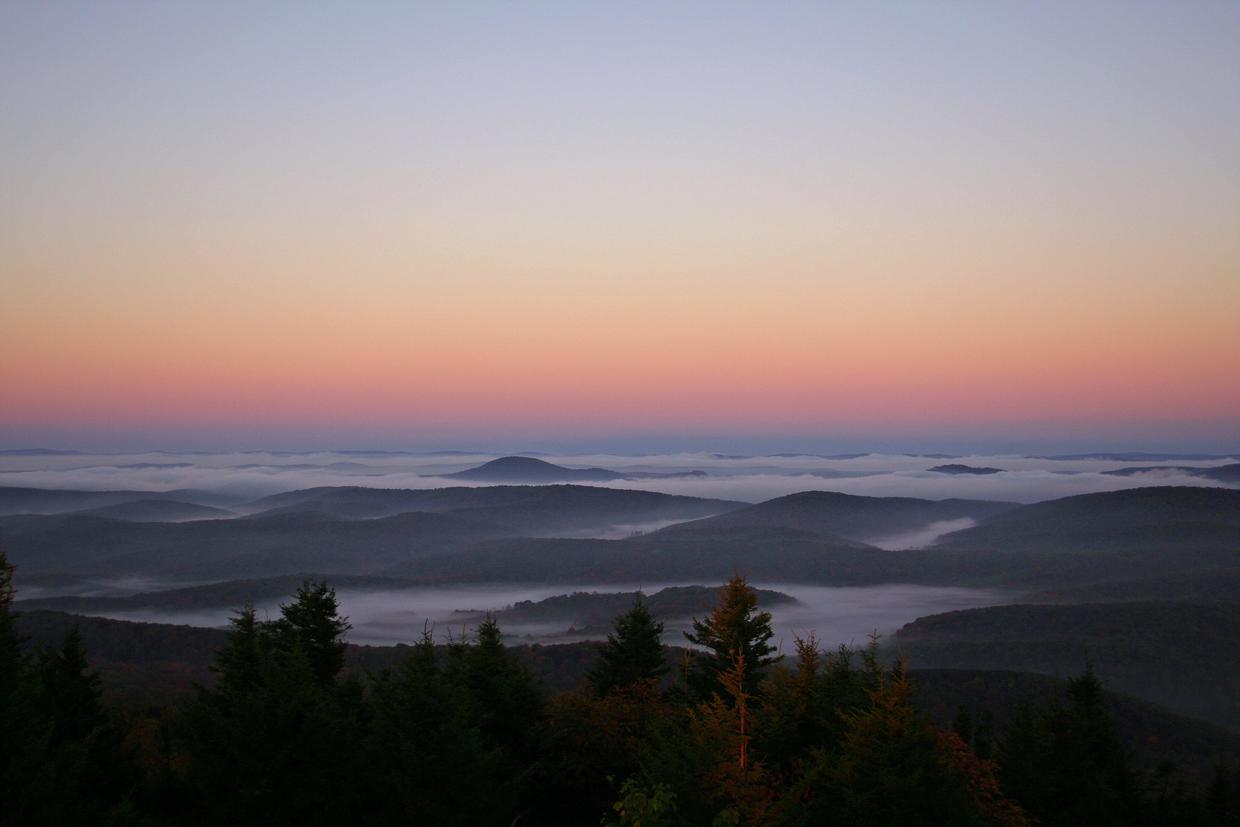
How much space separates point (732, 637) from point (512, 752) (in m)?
7.79

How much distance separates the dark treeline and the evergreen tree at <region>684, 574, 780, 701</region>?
9 cm

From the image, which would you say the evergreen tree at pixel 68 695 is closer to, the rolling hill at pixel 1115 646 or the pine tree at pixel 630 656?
the pine tree at pixel 630 656

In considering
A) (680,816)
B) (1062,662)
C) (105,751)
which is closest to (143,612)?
(1062,662)

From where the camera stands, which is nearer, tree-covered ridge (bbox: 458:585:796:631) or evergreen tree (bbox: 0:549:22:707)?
evergreen tree (bbox: 0:549:22:707)

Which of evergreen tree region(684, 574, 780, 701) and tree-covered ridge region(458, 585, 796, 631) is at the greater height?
evergreen tree region(684, 574, 780, 701)

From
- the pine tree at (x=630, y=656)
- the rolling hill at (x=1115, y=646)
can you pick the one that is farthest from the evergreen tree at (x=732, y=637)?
the rolling hill at (x=1115, y=646)

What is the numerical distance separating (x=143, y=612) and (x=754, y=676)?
195694mm

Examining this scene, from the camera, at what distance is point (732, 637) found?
27281mm

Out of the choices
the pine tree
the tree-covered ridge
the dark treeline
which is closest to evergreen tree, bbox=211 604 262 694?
the dark treeline

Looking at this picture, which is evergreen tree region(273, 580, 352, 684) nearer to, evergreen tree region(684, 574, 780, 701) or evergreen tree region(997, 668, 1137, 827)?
evergreen tree region(684, 574, 780, 701)

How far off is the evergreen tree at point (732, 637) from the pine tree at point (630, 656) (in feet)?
28.3

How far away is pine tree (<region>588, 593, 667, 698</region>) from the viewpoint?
38.4 m

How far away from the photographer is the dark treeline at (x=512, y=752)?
1539cm

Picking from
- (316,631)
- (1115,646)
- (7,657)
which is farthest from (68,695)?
(1115,646)
